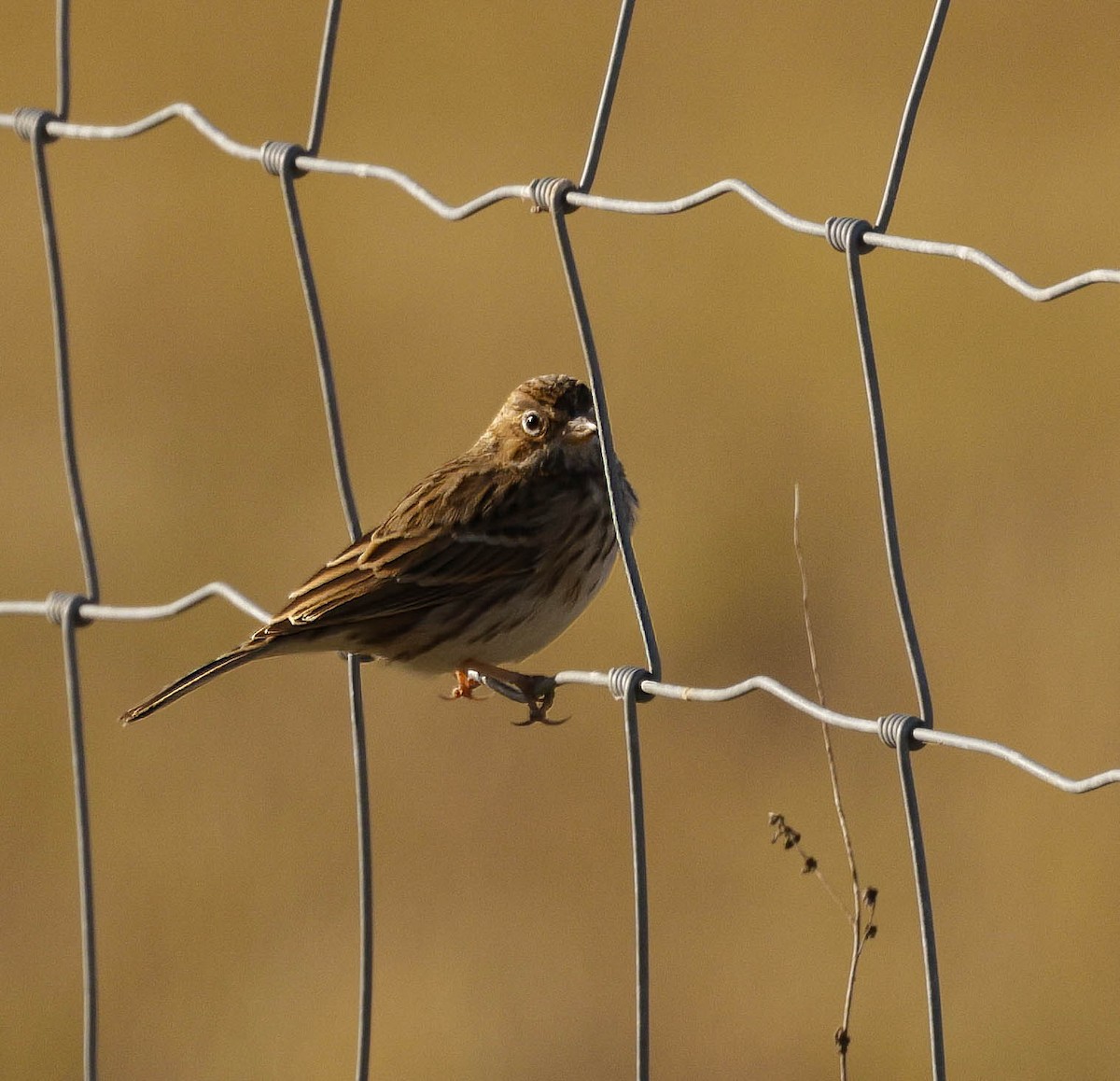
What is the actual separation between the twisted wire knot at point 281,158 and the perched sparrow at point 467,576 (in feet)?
3.60

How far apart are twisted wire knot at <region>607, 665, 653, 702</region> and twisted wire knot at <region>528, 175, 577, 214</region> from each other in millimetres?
691

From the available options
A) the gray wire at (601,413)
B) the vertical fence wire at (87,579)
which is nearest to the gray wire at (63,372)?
the vertical fence wire at (87,579)

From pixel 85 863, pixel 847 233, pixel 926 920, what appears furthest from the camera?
pixel 85 863

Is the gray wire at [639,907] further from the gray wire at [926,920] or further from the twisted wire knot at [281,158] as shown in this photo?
the twisted wire knot at [281,158]

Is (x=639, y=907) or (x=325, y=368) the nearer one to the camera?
(x=639, y=907)

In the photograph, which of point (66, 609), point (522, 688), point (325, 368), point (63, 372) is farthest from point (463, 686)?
point (325, 368)

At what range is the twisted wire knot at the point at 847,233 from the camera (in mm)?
2803

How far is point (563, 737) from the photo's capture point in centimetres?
904

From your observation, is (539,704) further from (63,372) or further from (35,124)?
(35,124)

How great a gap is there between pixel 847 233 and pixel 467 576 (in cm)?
223

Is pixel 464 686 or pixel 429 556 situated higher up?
pixel 429 556

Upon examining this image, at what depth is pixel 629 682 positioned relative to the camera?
3240 mm

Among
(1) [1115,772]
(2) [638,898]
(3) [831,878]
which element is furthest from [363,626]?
(3) [831,878]

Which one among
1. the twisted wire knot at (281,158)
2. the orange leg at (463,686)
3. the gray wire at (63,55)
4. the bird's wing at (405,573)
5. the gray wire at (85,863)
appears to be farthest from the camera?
the orange leg at (463,686)
